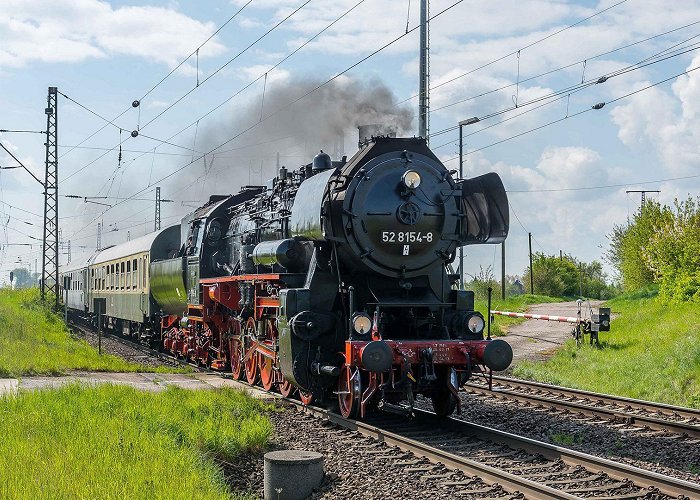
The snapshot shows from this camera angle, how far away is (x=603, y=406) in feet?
39.7

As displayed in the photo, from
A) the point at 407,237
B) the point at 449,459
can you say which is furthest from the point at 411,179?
the point at 449,459

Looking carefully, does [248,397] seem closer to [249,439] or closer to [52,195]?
[249,439]

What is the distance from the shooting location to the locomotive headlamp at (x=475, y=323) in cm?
1048

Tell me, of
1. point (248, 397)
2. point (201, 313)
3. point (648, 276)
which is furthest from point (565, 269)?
point (248, 397)

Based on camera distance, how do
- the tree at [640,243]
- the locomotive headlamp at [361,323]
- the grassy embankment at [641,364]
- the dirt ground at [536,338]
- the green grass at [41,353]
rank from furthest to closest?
the tree at [640,243] → the dirt ground at [536,338] → the green grass at [41,353] → the grassy embankment at [641,364] → the locomotive headlamp at [361,323]

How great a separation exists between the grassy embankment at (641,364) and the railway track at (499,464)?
5.46 metres

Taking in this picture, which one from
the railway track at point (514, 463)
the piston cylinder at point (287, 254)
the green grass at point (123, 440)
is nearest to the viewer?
the green grass at point (123, 440)

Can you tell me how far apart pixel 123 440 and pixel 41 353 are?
11019mm

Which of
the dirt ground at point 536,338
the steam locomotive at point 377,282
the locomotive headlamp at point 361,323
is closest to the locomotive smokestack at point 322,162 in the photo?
the steam locomotive at point 377,282

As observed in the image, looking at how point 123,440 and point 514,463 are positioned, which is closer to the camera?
point 123,440

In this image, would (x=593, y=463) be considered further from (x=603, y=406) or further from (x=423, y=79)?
(x=423, y=79)

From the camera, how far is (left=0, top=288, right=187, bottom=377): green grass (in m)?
15.1

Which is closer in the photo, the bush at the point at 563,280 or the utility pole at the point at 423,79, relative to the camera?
the utility pole at the point at 423,79

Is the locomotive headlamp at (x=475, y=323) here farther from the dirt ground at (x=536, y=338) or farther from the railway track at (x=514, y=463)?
the dirt ground at (x=536, y=338)
